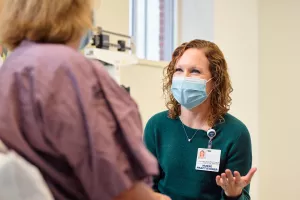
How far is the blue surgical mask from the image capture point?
1.83 m

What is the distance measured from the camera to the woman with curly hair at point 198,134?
169cm

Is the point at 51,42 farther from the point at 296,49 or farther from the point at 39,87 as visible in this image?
the point at 296,49

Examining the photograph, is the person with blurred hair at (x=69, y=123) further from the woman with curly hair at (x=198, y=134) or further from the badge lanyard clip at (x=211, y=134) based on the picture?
the badge lanyard clip at (x=211, y=134)

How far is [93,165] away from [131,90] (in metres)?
1.82

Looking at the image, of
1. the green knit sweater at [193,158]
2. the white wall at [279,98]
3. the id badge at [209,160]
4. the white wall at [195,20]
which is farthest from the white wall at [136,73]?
the white wall at [279,98]

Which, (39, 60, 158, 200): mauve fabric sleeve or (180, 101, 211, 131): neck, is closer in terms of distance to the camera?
(39, 60, 158, 200): mauve fabric sleeve

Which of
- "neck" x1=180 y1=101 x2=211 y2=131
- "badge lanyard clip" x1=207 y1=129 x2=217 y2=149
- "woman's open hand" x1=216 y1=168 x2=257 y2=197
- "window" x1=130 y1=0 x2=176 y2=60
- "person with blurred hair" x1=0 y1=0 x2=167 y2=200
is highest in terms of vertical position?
"window" x1=130 y1=0 x2=176 y2=60

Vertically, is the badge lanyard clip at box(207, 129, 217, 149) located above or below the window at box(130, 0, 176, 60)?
below

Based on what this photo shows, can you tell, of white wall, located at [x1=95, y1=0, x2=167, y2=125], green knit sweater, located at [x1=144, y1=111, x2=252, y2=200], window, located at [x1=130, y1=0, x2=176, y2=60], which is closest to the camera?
green knit sweater, located at [x1=144, y1=111, x2=252, y2=200]

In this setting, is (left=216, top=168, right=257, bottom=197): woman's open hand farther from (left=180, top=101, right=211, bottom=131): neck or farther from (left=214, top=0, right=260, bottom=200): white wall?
(left=214, top=0, right=260, bottom=200): white wall

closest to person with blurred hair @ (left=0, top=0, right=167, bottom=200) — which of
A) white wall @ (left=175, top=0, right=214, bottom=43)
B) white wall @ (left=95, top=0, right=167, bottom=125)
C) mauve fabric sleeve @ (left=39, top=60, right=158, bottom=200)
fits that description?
mauve fabric sleeve @ (left=39, top=60, right=158, bottom=200)

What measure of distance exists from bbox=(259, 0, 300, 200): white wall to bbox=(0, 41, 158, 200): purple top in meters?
2.75

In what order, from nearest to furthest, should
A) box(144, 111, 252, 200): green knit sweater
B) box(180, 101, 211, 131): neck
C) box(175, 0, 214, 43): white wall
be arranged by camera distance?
1. box(144, 111, 252, 200): green knit sweater
2. box(180, 101, 211, 131): neck
3. box(175, 0, 214, 43): white wall

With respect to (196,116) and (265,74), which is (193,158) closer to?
(196,116)
